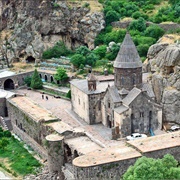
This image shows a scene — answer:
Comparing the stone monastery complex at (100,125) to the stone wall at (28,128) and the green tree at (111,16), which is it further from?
the green tree at (111,16)

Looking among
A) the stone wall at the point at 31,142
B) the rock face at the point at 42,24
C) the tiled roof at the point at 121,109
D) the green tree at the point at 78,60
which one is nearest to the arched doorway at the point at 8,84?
the rock face at the point at 42,24

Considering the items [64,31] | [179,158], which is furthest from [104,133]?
[64,31]

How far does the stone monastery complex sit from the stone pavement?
0.35 feet

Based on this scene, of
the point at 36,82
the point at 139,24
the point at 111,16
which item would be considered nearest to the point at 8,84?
the point at 36,82

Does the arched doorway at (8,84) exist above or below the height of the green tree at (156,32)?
below

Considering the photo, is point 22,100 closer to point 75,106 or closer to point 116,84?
point 75,106

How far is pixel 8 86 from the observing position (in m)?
61.4

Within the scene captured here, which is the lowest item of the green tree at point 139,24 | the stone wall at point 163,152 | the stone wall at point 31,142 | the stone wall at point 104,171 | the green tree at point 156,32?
the stone wall at point 31,142

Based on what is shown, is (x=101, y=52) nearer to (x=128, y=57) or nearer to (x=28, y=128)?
(x=128, y=57)

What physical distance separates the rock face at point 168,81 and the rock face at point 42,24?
91.1 feet

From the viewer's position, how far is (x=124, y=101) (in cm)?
3803

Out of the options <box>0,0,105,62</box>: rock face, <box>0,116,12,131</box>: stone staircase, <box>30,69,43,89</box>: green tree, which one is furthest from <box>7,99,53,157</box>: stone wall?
<box>0,0,105,62</box>: rock face

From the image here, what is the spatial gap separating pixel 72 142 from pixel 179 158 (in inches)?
386

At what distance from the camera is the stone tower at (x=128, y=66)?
128 ft
